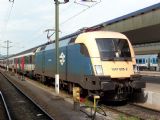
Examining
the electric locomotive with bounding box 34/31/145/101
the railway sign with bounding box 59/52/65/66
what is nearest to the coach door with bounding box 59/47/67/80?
the railway sign with bounding box 59/52/65/66

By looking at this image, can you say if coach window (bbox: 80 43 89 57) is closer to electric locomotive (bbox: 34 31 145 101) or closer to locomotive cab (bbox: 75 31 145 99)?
electric locomotive (bbox: 34 31 145 101)

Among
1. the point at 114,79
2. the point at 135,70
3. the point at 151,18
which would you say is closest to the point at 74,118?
the point at 114,79

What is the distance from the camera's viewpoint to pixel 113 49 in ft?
53.2

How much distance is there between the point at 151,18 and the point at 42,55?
9.15 metres

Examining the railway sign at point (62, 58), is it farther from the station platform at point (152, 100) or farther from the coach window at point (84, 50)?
the station platform at point (152, 100)

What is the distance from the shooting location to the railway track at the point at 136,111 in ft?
43.3

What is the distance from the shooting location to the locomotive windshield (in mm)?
15945

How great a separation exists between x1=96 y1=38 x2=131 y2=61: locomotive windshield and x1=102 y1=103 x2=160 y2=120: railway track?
2.07m

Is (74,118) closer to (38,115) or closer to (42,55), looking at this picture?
(38,115)

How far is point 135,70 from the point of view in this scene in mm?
16484

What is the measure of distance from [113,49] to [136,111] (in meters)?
3.06

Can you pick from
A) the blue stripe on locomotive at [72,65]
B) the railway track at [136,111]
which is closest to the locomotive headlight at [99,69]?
the blue stripe on locomotive at [72,65]

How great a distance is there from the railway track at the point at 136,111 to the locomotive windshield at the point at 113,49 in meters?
2.07

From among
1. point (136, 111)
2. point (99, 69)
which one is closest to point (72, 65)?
point (99, 69)
